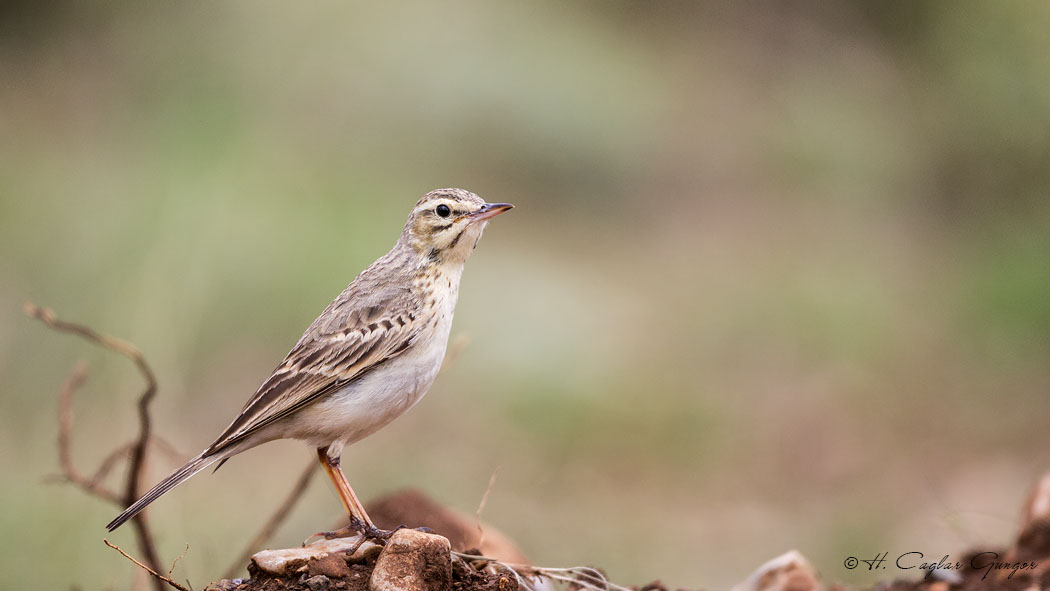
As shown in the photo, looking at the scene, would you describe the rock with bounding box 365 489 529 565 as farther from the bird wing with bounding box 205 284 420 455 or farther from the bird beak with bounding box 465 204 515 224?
the bird beak with bounding box 465 204 515 224

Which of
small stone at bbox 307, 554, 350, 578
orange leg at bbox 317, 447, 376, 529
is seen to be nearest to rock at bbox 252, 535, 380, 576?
small stone at bbox 307, 554, 350, 578

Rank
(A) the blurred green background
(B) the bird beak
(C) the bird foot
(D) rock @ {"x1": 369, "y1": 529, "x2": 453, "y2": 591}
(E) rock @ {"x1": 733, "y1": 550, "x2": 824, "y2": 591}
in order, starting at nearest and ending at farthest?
(D) rock @ {"x1": 369, "y1": 529, "x2": 453, "y2": 591} < (C) the bird foot < (E) rock @ {"x1": 733, "y1": 550, "x2": 824, "y2": 591} < (B) the bird beak < (A) the blurred green background

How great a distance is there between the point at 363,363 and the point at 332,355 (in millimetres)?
148

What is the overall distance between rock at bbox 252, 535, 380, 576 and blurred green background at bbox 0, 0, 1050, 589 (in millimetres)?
3753

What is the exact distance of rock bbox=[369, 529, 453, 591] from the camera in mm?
3967

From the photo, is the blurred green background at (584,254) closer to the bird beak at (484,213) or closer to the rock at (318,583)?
the bird beak at (484,213)

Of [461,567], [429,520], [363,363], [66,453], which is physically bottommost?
[429,520]

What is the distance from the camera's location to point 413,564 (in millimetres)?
4008

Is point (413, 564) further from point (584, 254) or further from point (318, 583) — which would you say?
point (584, 254)

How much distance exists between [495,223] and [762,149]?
4.09 m

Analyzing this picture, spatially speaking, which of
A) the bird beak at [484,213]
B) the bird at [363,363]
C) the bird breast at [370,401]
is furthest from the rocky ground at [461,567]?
the bird beak at [484,213]

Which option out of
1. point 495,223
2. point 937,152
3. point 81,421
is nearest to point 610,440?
point 495,223

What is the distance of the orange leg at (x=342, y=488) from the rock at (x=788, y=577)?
1841 millimetres

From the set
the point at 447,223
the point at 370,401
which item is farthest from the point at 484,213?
the point at 370,401
